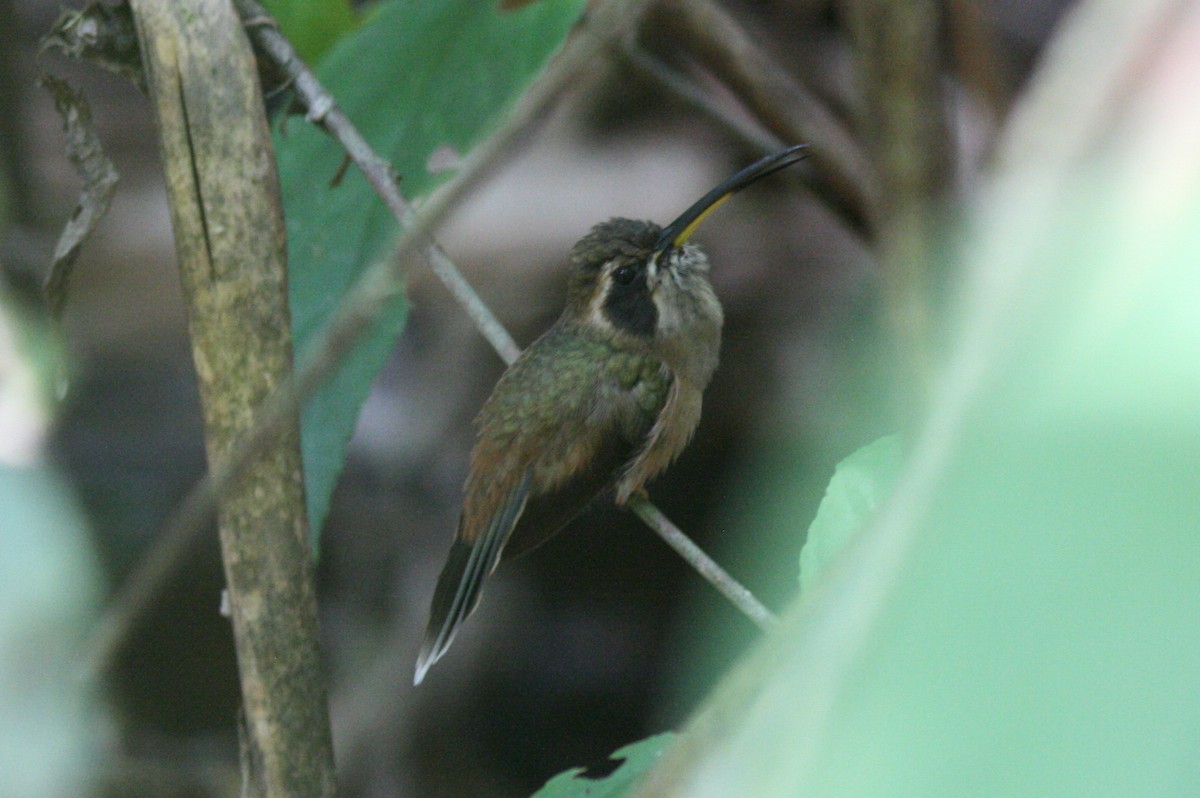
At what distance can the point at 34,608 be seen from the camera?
47.8 inches

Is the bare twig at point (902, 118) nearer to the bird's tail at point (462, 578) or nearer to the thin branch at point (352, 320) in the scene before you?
the bird's tail at point (462, 578)

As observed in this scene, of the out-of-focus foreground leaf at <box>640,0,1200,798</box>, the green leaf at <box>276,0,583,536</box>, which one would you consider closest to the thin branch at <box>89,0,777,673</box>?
the out-of-focus foreground leaf at <box>640,0,1200,798</box>

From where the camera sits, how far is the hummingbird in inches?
54.2

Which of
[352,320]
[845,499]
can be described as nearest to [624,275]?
[845,499]

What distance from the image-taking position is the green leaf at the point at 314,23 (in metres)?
1.57

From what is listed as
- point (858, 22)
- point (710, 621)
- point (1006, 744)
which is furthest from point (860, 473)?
point (710, 621)

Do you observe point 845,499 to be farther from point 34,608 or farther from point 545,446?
point 34,608

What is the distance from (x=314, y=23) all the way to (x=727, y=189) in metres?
0.61

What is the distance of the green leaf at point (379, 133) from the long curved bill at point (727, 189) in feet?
0.78

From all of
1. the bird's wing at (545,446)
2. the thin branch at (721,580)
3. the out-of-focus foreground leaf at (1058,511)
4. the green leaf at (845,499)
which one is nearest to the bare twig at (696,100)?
the bird's wing at (545,446)

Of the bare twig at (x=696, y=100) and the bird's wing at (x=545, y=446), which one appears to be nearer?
the bird's wing at (x=545, y=446)

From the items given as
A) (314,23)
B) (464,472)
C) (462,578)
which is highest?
(314,23)

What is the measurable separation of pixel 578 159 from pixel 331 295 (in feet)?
6.61

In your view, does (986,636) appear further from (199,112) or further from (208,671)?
(208,671)
